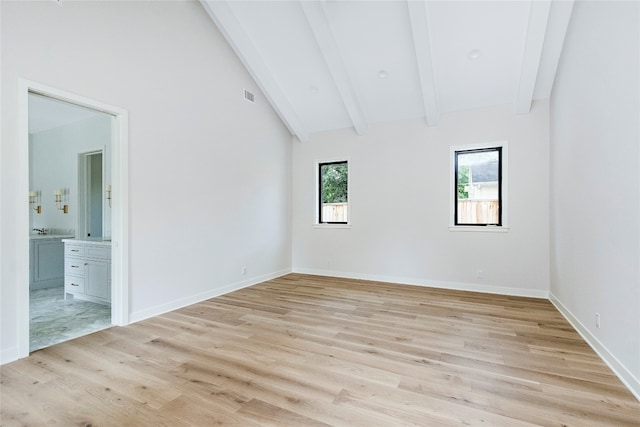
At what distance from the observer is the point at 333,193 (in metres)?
6.19

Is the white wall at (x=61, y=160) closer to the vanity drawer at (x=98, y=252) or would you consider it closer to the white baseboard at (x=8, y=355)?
the vanity drawer at (x=98, y=252)

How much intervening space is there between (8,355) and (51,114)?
429cm

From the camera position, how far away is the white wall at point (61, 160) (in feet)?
16.7

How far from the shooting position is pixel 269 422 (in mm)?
1754

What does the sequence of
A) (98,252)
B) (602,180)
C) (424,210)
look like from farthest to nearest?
1. (424,210)
2. (98,252)
3. (602,180)

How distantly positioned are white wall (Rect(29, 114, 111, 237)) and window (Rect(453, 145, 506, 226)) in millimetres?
5688

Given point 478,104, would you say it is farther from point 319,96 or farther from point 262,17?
point 262,17

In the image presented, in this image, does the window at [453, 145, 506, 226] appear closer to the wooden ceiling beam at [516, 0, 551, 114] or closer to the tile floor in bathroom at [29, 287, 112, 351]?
the wooden ceiling beam at [516, 0, 551, 114]

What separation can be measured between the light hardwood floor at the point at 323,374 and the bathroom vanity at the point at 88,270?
1.13 meters

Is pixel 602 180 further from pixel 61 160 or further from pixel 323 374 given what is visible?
pixel 61 160

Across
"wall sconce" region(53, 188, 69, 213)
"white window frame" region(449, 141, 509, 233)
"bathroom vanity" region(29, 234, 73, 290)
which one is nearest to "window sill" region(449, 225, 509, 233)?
"white window frame" region(449, 141, 509, 233)

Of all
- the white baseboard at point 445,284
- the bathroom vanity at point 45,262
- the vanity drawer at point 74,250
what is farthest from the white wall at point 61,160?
the white baseboard at point 445,284

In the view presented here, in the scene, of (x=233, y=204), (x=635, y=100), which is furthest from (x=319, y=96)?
(x=635, y=100)

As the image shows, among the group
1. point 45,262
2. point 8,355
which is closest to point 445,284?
point 8,355
